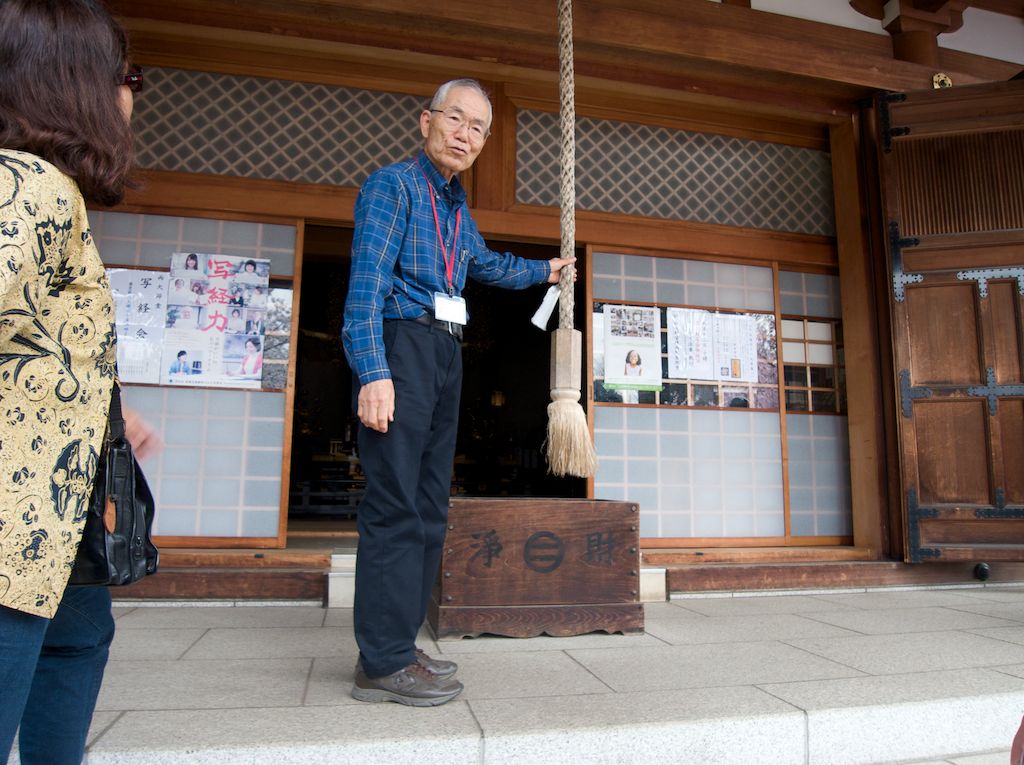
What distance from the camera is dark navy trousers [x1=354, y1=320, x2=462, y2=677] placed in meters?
1.55

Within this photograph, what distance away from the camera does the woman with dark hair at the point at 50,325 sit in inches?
30.0

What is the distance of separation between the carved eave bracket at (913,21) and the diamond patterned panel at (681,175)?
25.9 inches

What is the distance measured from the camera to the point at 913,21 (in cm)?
367

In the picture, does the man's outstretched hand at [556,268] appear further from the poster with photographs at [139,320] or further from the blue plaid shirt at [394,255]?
the poster with photographs at [139,320]

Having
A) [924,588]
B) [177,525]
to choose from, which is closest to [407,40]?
[177,525]

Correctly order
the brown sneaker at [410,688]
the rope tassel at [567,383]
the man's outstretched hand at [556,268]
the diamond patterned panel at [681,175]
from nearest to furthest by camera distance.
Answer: the brown sneaker at [410,688]
the man's outstretched hand at [556,268]
the rope tassel at [567,383]
the diamond patterned panel at [681,175]

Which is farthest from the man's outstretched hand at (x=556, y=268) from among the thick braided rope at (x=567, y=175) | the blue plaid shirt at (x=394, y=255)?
the blue plaid shirt at (x=394, y=255)

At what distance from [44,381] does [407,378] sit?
2.85 feet

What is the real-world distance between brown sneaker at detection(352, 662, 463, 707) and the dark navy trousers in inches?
0.8

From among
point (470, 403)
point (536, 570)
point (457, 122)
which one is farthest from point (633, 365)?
point (470, 403)

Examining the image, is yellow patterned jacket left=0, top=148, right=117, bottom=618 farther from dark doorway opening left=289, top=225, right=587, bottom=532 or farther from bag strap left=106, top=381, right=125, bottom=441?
dark doorway opening left=289, top=225, right=587, bottom=532

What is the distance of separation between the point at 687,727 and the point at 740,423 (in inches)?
95.6

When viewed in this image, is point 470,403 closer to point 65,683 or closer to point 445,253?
point 445,253

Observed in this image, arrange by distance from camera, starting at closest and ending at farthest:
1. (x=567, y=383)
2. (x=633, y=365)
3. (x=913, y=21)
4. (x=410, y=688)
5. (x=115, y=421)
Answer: (x=115, y=421) < (x=410, y=688) < (x=567, y=383) < (x=633, y=365) < (x=913, y=21)
